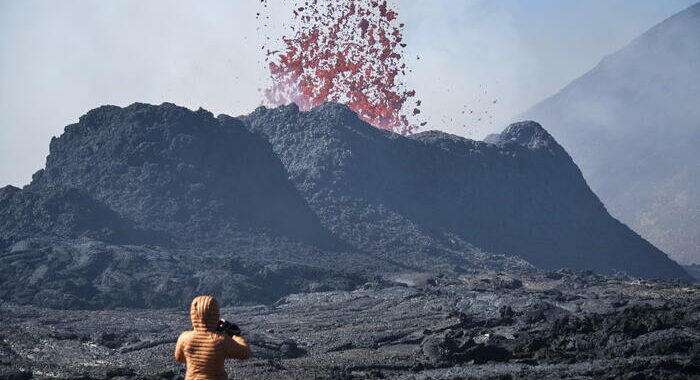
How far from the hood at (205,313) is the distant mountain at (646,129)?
3817 inches

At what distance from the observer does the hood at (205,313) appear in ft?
29.7

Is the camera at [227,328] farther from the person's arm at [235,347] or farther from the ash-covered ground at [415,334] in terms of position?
the ash-covered ground at [415,334]

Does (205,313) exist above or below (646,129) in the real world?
below

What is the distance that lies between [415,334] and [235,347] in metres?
23.9

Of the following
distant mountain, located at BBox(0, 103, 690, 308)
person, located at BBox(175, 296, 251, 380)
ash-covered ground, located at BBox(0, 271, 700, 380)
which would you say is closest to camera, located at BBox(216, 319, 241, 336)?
person, located at BBox(175, 296, 251, 380)

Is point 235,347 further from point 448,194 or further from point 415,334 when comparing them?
point 448,194

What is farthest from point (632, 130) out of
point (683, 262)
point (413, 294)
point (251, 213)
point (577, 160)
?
point (413, 294)

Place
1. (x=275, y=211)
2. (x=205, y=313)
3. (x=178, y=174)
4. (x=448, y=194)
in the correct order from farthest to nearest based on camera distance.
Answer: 1. (x=448, y=194)
2. (x=275, y=211)
3. (x=178, y=174)
4. (x=205, y=313)

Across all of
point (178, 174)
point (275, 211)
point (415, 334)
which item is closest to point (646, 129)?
point (275, 211)

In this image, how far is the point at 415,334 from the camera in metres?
32.5

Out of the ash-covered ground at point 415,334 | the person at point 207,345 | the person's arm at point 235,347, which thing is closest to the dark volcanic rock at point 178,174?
the ash-covered ground at point 415,334

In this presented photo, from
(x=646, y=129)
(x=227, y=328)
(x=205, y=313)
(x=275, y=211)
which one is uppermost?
(x=646, y=129)

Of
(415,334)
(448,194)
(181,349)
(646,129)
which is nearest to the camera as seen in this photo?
(181,349)

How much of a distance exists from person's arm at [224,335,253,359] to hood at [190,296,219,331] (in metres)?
0.22
